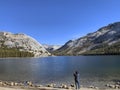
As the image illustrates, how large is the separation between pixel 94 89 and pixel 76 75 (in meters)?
5.76

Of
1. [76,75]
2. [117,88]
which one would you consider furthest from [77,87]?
[117,88]

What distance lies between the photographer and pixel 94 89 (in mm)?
47500

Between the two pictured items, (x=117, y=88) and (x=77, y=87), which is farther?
(x=117, y=88)

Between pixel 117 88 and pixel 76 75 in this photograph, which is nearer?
pixel 76 75

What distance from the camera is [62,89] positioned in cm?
4694

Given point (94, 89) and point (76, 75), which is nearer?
point (76, 75)

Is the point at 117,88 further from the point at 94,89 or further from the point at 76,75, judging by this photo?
the point at 76,75

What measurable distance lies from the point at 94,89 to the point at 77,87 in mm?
3889

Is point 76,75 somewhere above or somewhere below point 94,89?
above

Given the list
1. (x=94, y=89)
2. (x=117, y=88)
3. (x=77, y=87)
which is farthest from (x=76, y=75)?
(x=117, y=88)

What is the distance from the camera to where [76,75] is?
44.5 m

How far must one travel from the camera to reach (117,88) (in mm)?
48938

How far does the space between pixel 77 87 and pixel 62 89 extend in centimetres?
309

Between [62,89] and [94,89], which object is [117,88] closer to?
[94,89]
